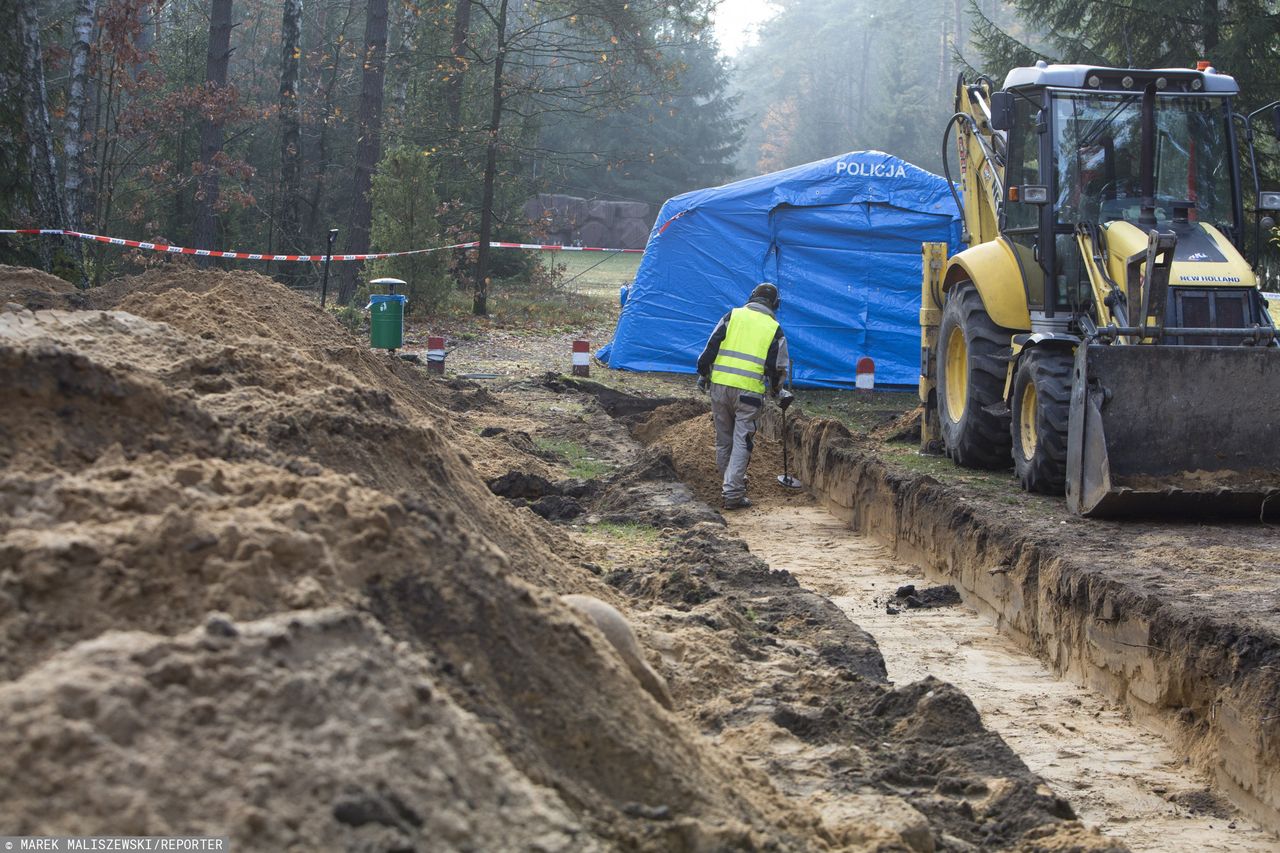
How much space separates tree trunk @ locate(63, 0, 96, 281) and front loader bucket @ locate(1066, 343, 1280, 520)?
14.0m

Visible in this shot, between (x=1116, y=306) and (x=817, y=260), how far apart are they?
832 centimetres

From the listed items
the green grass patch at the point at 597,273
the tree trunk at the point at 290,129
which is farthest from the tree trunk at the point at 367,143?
the green grass patch at the point at 597,273

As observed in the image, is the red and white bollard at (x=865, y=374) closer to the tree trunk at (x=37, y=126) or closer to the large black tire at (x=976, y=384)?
the large black tire at (x=976, y=384)

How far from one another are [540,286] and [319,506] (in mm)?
24114

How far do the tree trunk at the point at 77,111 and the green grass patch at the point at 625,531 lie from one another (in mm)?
11893

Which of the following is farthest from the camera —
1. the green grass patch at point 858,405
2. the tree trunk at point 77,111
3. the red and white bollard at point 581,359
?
the tree trunk at point 77,111

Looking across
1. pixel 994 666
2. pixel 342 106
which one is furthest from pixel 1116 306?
pixel 342 106

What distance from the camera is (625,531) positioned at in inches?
336

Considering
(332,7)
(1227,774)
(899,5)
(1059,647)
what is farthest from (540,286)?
(899,5)

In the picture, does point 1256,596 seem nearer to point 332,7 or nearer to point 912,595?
point 912,595

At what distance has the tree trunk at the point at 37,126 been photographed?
1543 cm

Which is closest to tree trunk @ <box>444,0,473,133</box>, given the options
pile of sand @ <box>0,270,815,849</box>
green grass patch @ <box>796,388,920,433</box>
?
green grass patch @ <box>796,388,920,433</box>

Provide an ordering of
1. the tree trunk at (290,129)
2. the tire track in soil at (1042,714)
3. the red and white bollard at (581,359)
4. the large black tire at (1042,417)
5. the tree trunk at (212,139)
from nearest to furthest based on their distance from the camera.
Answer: the tire track in soil at (1042,714) < the large black tire at (1042,417) < the red and white bollard at (581,359) < the tree trunk at (212,139) < the tree trunk at (290,129)

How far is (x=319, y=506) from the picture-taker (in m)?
3.74
